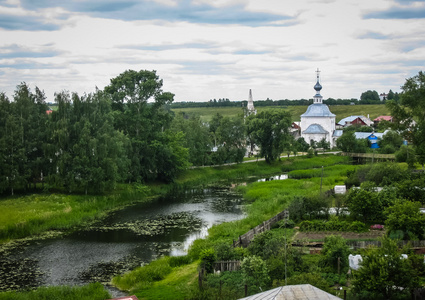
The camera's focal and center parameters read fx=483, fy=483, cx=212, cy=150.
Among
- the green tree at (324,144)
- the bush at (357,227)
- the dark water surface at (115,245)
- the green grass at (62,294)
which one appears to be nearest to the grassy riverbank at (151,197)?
the green grass at (62,294)

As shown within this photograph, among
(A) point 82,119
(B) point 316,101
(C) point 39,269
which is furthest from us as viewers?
(B) point 316,101

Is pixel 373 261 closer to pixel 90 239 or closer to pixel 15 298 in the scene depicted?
pixel 15 298

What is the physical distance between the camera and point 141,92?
172ft

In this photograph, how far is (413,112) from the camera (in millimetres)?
44875

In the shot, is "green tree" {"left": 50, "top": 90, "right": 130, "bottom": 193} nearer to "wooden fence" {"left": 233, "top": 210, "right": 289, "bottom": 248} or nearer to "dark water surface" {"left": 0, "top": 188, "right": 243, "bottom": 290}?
"dark water surface" {"left": 0, "top": 188, "right": 243, "bottom": 290}

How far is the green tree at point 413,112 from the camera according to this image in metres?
44.5

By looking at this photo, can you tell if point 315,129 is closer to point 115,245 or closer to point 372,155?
point 372,155

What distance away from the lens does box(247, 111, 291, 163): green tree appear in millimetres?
72188


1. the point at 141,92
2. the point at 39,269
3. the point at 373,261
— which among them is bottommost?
the point at 39,269

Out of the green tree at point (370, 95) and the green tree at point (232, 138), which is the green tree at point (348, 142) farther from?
the green tree at point (370, 95)

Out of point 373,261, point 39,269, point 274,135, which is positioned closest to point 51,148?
point 39,269

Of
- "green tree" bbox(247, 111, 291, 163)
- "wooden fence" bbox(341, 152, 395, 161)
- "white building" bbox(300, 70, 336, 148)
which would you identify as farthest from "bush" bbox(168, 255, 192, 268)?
"white building" bbox(300, 70, 336, 148)

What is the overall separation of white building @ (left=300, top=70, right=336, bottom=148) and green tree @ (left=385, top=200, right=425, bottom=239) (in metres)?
69.9

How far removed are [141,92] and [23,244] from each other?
81.8 feet
